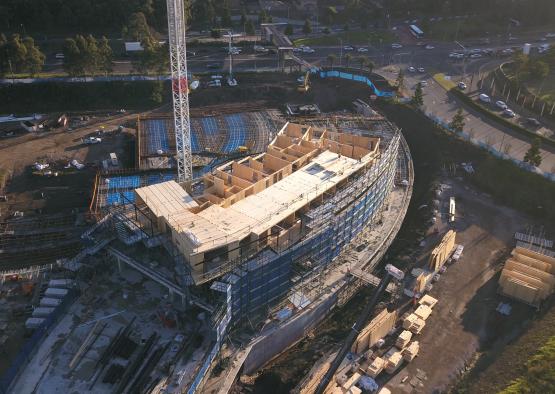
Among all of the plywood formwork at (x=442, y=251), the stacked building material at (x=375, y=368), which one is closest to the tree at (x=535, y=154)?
the plywood formwork at (x=442, y=251)

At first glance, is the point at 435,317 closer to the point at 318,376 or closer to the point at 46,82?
the point at 318,376

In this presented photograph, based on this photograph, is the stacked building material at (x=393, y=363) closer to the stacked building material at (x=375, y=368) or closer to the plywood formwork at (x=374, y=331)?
the stacked building material at (x=375, y=368)

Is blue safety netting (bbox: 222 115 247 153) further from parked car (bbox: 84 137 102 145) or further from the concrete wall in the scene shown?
the concrete wall

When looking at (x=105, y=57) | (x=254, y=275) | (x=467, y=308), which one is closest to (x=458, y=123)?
(x=467, y=308)

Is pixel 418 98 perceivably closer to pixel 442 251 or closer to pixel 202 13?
pixel 442 251

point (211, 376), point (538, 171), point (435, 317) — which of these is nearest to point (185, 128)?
point (211, 376)

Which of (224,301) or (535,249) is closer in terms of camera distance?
(224,301)
